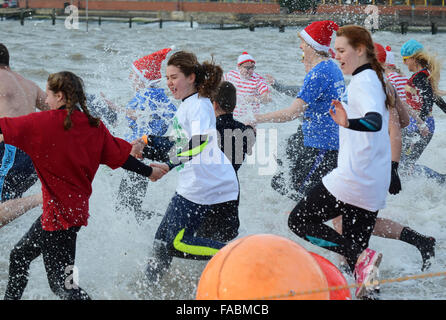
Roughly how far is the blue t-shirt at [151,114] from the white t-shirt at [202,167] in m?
1.56

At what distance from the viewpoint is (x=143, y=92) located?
614 centimetres

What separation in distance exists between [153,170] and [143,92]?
220 cm

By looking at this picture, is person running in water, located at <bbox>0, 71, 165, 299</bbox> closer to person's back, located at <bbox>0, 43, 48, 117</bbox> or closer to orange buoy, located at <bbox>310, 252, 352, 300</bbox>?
orange buoy, located at <bbox>310, 252, 352, 300</bbox>

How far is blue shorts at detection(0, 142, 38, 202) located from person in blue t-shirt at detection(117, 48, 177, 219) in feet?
3.13

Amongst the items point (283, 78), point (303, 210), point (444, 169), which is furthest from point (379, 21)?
point (303, 210)

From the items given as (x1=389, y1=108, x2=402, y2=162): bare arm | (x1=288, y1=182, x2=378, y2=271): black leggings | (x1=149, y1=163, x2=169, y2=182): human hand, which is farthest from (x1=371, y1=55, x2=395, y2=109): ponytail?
(x1=149, y1=163, x2=169, y2=182): human hand

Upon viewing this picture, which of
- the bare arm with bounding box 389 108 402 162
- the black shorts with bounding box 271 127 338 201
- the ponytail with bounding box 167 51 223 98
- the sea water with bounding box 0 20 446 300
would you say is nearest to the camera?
the ponytail with bounding box 167 51 223 98

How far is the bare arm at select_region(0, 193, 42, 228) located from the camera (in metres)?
5.30

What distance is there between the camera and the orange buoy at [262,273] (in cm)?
325

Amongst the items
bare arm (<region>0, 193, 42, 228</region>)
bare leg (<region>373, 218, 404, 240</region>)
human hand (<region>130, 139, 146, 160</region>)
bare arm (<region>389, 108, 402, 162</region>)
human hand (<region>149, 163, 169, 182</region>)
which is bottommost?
bare arm (<region>0, 193, 42, 228</region>)

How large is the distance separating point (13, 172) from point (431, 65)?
14.9ft
